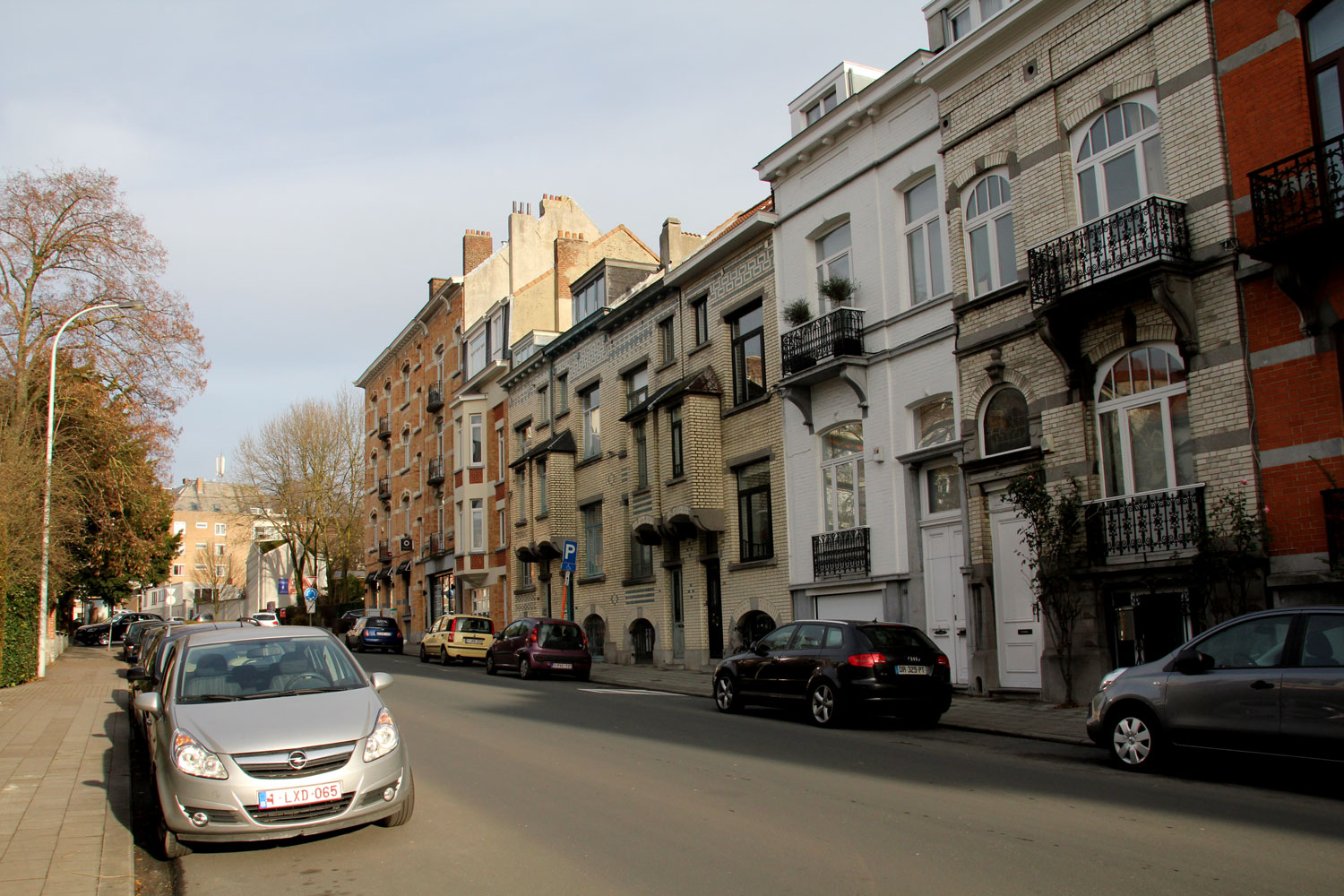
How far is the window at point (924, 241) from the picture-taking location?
63.2ft

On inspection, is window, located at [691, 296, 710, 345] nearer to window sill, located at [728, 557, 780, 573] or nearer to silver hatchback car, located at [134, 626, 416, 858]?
window sill, located at [728, 557, 780, 573]

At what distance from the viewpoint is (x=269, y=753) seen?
275 inches

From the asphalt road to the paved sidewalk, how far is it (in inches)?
23.2

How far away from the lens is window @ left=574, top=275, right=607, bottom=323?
112 ft

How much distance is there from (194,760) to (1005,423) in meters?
13.8

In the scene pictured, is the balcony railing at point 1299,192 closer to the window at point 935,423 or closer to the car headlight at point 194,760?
the window at point 935,423

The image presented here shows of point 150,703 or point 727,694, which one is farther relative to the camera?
point 727,694

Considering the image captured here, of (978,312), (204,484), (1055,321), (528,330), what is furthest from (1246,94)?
(204,484)

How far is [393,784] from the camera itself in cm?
739

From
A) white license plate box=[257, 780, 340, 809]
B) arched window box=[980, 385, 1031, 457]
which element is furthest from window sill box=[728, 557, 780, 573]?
white license plate box=[257, 780, 340, 809]

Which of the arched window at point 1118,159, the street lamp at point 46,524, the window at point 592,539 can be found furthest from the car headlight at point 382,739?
the window at point 592,539

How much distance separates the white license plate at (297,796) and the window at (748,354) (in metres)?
18.2

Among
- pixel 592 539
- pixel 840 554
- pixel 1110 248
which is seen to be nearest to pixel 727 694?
pixel 840 554

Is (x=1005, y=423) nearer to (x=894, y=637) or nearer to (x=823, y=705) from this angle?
(x=894, y=637)
